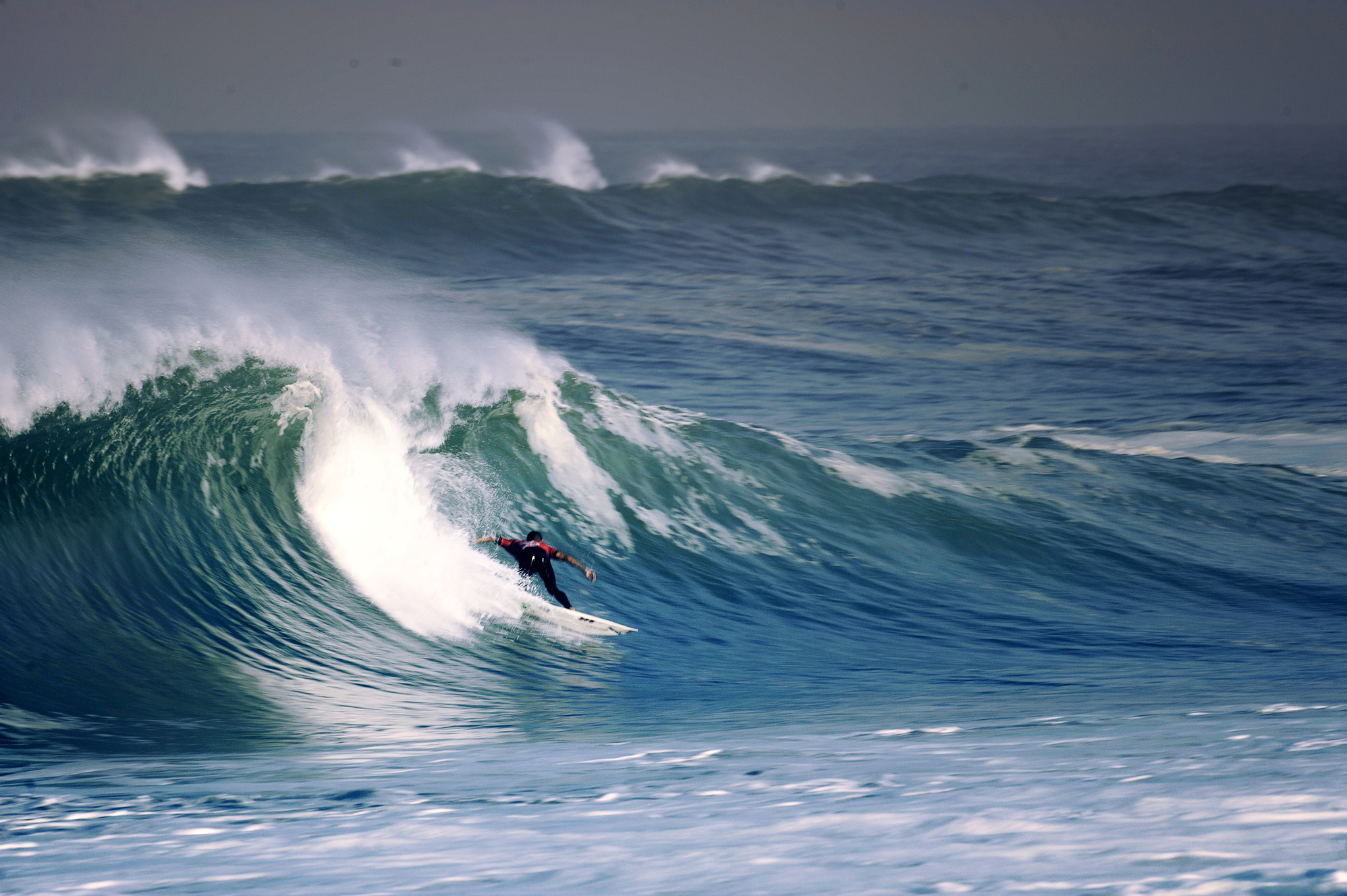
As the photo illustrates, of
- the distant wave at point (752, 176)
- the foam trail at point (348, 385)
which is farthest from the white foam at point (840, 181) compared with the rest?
the foam trail at point (348, 385)

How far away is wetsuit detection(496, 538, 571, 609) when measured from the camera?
6578mm

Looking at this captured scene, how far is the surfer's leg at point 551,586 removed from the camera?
6.63m

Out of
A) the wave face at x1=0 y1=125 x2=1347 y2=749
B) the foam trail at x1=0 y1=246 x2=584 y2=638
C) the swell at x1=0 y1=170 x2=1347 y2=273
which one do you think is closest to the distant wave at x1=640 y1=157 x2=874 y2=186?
the swell at x1=0 y1=170 x2=1347 y2=273

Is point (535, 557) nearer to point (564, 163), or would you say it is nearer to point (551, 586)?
point (551, 586)

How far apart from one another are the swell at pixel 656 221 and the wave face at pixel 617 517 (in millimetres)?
7951

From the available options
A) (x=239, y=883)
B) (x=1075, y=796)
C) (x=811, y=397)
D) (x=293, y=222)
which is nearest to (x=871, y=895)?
(x=1075, y=796)

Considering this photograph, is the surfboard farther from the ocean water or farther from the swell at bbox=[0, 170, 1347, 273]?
the swell at bbox=[0, 170, 1347, 273]

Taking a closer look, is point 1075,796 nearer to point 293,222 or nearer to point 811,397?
point 811,397

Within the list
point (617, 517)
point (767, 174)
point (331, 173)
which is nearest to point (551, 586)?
point (617, 517)

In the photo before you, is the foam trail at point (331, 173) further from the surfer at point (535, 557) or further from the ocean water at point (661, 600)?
the surfer at point (535, 557)

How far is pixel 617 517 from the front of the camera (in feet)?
28.6

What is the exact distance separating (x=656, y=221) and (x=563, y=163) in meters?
5.72

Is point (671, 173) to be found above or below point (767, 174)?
below

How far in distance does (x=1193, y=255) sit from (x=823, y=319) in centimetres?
1173
